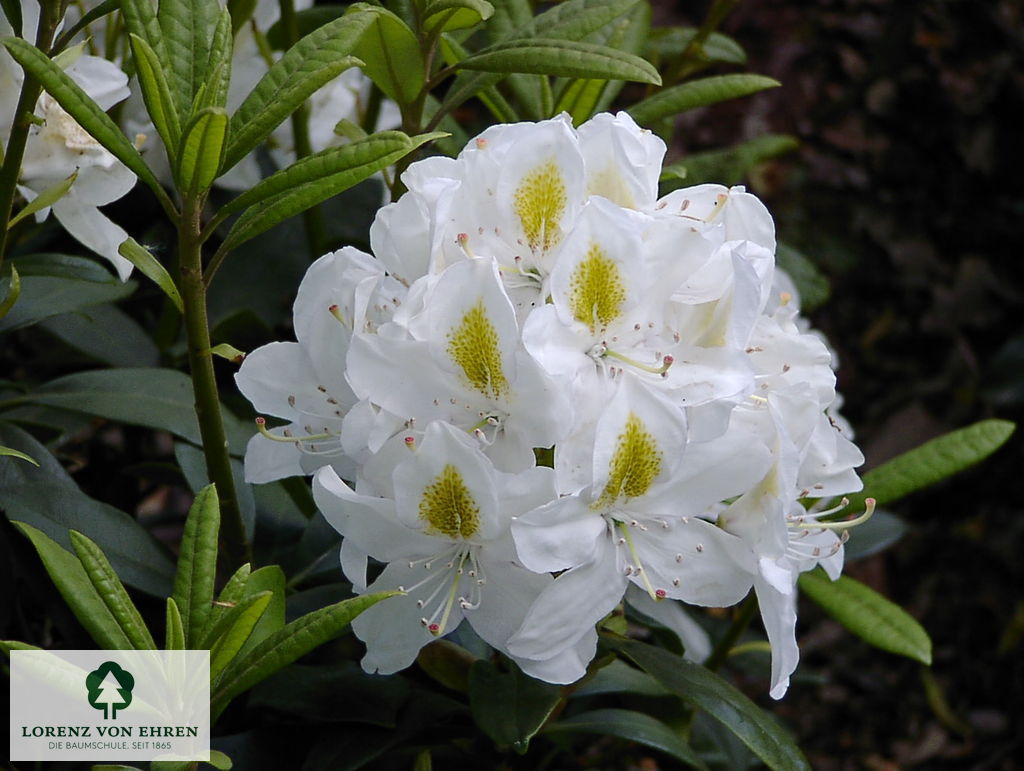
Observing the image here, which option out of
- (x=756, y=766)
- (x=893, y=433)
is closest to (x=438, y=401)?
(x=756, y=766)

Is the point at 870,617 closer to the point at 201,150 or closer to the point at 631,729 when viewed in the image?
the point at 631,729

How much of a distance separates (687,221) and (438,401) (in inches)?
8.2

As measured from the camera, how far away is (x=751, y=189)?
233cm

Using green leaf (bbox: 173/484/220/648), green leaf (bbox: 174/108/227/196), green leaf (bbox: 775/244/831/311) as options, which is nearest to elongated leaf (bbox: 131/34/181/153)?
green leaf (bbox: 174/108/227/196)

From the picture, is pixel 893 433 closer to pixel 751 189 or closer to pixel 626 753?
pixel 751 189

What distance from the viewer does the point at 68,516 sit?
842mm

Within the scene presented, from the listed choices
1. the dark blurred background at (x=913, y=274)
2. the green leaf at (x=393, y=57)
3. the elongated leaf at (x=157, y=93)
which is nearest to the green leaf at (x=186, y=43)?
the elongated leaf at (x=157, y=93)

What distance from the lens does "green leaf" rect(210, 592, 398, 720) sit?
646mm

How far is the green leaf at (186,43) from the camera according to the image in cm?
75

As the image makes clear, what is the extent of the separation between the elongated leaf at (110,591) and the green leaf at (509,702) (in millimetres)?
243

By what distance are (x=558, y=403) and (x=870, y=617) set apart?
0.49 m

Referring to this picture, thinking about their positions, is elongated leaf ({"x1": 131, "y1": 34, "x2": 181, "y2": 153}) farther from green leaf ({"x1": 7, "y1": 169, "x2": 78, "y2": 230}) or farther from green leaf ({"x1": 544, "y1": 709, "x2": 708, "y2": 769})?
green leaf ({"x1": 544, "y1": 709, "x2": 708, "y2": 769})

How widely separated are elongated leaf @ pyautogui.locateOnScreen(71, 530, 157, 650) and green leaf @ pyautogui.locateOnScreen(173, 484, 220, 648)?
0.09 feet

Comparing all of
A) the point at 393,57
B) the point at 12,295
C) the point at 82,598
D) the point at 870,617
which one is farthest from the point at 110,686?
the point at 870,617
